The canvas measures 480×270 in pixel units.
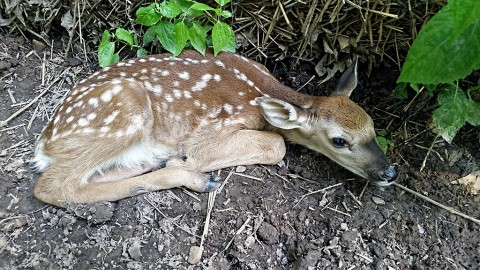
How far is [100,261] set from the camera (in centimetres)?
279

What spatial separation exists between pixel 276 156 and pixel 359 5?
3.51 ft

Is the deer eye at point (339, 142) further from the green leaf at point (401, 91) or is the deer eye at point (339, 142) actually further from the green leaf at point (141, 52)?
the green leaf at point (141, 52)

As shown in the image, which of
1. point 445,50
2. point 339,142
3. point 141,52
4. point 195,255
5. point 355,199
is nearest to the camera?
point 445,50

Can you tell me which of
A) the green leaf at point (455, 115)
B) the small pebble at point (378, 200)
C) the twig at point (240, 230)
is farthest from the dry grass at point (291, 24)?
the twig at point (240, 230)

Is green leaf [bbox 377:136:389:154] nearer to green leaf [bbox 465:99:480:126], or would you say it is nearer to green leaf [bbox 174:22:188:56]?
green leaf [bbox 465:99:480:126]

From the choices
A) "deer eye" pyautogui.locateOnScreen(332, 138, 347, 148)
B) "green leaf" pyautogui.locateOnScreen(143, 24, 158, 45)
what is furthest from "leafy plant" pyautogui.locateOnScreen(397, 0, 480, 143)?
"green leaf" pyautogui.locateOnScreen(143, 24, 158, 45)

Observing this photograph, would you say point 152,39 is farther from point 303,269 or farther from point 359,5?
point 303,269

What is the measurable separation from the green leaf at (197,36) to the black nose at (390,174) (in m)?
1.40

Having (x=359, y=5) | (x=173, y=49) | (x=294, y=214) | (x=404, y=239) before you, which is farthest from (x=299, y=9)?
(x=404, y=239)

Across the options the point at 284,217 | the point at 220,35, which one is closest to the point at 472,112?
the point at 284,217

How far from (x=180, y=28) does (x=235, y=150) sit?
86cm

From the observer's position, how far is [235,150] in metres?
3.38

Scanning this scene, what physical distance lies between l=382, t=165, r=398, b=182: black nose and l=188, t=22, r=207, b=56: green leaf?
1.40m

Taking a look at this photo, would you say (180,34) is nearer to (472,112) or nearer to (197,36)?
(197,36)
